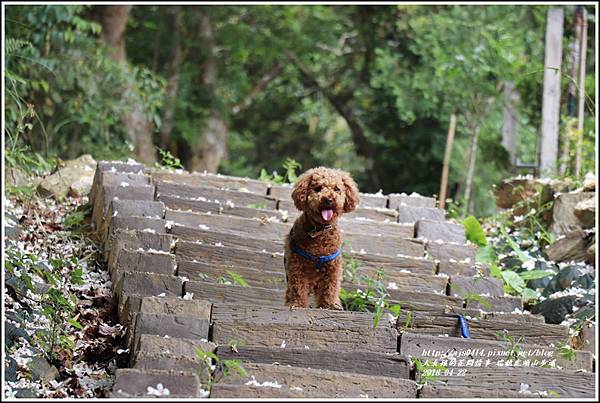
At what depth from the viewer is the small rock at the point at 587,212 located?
8445 millimetres

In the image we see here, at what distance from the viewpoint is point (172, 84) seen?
17.4 meters

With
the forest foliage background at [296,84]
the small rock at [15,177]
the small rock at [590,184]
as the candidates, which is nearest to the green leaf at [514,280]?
the small rock at [590,184]

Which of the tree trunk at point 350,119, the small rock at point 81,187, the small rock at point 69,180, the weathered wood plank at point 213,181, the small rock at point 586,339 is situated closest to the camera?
the small rock at point 586,339

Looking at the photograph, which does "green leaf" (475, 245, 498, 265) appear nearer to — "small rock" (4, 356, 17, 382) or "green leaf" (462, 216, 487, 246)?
"green leaf" (462, 216, 487, 246)

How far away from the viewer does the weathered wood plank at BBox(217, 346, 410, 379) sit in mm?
5016

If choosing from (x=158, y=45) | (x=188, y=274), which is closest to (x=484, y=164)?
(x=158, y=45)

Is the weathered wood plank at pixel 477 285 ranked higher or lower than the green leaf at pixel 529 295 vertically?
higher

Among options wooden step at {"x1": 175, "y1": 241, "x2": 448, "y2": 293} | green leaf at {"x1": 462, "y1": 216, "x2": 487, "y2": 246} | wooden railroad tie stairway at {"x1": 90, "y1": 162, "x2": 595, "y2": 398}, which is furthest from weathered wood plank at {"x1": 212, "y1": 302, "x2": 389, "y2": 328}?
green leaf at {"x1": 462, "y1": 216, "x2": 487, "y2": 246}

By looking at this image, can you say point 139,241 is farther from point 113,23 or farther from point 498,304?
point 113,23

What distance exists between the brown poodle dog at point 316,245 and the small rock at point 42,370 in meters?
1.57

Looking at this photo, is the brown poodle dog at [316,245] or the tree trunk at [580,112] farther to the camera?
the tree trunk at [580,112]

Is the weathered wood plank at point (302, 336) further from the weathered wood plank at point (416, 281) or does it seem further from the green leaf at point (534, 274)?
the green leaf at point (534, 274)

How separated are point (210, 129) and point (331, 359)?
12.9 meters

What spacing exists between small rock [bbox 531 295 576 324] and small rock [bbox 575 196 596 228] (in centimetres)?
135
